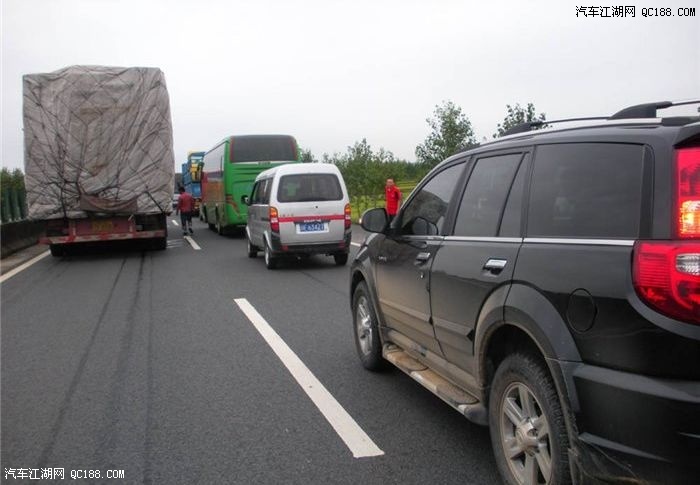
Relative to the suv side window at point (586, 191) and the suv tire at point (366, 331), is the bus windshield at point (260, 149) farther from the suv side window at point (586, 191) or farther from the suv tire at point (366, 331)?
the suv side window at point (586, 191)

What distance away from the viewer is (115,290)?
420 inches

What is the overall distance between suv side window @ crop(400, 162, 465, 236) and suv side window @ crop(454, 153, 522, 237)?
8.8 inches

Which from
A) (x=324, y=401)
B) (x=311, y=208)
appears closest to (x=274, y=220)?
(x=311, y=208)

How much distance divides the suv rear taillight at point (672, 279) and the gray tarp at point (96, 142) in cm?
1383

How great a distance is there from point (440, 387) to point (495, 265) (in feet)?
3.33

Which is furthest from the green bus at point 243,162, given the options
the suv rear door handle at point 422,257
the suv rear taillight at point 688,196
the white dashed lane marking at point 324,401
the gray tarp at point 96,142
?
the suv rear taillight at point 688,196

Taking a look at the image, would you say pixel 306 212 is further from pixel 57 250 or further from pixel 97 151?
pixel 57 250

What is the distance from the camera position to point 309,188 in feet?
40.8

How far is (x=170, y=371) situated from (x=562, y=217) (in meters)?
3.94

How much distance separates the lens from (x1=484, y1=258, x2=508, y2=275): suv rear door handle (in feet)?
10.6

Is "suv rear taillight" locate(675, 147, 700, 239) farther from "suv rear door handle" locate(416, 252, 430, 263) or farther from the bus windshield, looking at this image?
the bus windshield

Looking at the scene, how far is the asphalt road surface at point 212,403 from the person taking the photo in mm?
3730

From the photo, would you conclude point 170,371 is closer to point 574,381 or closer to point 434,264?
point 434,264

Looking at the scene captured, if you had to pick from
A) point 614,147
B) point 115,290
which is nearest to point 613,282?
point 614,147
